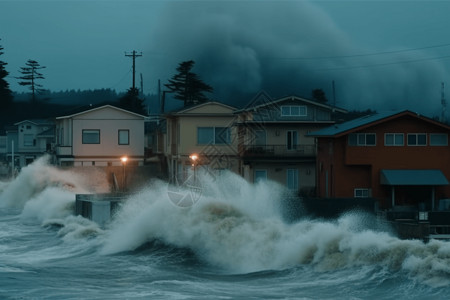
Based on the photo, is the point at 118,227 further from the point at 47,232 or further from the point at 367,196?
the point at 367,196

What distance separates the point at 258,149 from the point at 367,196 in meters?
9.19

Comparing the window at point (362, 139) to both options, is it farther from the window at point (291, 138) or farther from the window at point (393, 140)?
the window at point (291, 138)

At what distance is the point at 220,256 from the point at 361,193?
13.8 metres

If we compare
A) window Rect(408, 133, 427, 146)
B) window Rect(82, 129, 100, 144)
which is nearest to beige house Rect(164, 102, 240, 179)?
window Rect(82, 129, 100, 144)

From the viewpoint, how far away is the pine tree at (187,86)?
84381mm

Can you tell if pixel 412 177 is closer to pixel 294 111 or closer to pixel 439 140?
pixel 439 140

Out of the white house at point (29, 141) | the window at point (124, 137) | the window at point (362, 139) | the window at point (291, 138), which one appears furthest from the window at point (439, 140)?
the white house at point (29, 141)

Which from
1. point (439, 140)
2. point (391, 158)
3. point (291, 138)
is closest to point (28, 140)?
point (291, 138)

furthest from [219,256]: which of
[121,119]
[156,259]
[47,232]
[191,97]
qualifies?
[191,97]

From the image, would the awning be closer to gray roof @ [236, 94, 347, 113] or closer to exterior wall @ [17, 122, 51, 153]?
gray roof @ [236, 94, 347, 113]

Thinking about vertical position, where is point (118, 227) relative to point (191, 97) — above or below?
below

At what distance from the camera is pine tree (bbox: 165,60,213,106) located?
277 ft

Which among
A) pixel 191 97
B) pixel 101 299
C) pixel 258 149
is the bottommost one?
pixel 101 299

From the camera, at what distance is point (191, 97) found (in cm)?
8456
